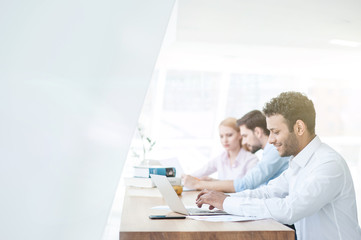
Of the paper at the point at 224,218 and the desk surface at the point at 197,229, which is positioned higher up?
the paper at the point at 224,218

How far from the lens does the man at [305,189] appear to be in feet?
6.17

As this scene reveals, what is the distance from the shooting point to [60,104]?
941mm

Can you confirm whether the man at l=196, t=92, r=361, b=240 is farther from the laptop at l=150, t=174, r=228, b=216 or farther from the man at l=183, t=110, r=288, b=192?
the man at l=183, t=110, r=288, b=192

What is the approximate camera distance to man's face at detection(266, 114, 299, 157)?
2.17 metres

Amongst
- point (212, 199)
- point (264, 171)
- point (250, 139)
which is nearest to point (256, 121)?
point (250, 139)

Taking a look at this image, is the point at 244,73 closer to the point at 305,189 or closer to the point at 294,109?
the point at 294,109

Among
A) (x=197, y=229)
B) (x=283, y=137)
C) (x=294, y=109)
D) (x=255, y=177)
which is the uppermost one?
(x=294, y=109)

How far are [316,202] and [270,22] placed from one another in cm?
337

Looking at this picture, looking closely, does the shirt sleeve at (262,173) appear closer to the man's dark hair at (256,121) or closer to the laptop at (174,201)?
the man's dark hair at (256,121)

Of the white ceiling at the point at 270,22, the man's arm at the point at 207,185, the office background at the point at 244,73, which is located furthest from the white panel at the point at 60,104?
the office background at the point at 244,73

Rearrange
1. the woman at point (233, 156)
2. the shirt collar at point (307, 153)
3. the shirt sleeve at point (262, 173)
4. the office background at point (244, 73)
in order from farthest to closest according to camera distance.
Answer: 1. the office background at point (244, 73)
2. the woman at point (233, 156)
3. the shirt sleeve at point (262, 173)
4. the shirt collar at point (307, 153)

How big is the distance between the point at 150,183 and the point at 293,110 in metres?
1.22

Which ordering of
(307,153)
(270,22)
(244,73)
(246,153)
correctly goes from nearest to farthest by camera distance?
1. (307,153)
2. (246,153)
3. (270,22)
4. (244,73)

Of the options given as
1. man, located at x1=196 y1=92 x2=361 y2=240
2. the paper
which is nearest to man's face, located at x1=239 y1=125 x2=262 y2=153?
man, located at x1=196 y1=92 x2=361 y2=240
